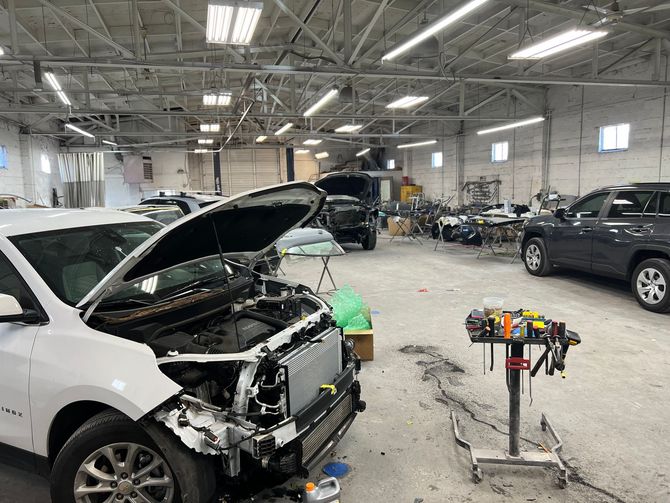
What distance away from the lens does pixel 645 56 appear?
395 inches

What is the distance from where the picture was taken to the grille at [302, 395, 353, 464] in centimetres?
204

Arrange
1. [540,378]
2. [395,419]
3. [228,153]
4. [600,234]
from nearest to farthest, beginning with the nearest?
[395,419]
[540,378]
[600,234]
[228,153]

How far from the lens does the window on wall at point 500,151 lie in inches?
604

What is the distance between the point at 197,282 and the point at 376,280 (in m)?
5.33

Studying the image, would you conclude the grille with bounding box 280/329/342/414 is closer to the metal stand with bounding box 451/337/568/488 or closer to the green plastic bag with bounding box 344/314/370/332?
the metal stand with bounding box 451/337/568/488

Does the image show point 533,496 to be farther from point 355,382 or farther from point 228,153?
point 228,153

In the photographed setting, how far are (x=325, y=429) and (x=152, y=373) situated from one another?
0.93 meters

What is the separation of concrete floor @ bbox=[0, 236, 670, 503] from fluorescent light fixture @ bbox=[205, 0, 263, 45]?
13.1 ft

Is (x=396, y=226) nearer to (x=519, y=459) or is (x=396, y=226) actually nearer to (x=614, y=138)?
(x=614, y=138)

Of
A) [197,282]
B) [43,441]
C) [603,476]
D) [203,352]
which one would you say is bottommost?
[603,476]

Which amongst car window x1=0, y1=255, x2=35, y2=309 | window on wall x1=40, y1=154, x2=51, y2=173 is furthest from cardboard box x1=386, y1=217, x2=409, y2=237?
window on wall x1=40, y1=154, x2=51, y2=173

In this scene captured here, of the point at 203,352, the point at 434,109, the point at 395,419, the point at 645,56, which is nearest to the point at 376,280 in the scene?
the point at 395,419

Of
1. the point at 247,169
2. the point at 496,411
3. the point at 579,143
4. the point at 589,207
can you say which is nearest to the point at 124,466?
the point at 496,411

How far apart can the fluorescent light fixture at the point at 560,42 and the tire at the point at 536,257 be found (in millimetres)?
3091
